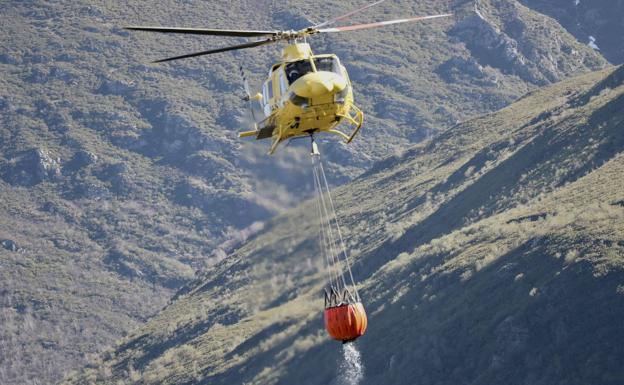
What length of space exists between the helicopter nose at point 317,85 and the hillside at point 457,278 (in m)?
31.9

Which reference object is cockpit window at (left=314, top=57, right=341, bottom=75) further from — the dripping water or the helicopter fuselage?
the dripping water

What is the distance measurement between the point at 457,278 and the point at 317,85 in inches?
2572

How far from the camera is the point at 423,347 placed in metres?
105

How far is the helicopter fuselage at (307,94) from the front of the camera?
5066 centimetres

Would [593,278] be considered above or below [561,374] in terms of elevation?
above

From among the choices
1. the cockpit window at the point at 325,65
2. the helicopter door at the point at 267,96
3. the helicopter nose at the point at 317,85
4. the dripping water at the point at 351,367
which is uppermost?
the dripping water at the point at 351,367

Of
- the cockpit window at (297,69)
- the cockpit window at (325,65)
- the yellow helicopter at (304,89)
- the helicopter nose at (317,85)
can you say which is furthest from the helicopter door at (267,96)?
the helicopter nose at (317,85)

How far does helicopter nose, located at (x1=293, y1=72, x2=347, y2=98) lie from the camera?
165 ft

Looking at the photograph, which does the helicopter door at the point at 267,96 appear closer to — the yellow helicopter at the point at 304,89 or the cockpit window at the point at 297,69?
the yellow helicopter at the point at 304,89

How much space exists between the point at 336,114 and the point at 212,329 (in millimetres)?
93944

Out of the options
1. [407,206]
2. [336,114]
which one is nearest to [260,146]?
[336,114]

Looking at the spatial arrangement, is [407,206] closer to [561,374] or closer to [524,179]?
[524,179]

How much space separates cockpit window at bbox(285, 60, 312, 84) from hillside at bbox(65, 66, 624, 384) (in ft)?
101

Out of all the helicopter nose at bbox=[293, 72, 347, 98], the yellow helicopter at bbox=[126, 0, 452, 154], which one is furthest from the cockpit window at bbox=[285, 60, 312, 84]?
the helicopter nose at bbox=[293, 72, 347, 98]
